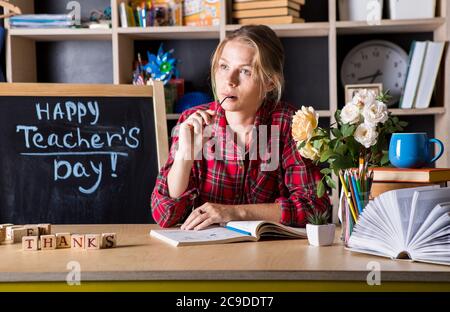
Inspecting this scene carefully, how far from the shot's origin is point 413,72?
301 centimetres

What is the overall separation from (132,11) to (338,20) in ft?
3.34

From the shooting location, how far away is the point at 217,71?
2.01 m

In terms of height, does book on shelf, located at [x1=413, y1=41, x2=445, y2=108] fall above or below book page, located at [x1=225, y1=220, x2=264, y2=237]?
above

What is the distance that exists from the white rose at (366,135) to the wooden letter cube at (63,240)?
27.7 inches

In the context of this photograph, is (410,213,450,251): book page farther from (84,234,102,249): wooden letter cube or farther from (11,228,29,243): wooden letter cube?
(11,228,29,243): wooden letter cube

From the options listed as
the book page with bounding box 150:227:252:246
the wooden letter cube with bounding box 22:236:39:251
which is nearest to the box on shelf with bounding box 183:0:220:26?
the book page with bounding box 150:227:252:246

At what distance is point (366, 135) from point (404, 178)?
14 cm

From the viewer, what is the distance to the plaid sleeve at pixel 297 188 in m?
1.81

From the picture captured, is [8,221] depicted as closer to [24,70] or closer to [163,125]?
[163,125]

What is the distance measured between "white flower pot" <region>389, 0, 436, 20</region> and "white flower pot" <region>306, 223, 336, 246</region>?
179 centimetres

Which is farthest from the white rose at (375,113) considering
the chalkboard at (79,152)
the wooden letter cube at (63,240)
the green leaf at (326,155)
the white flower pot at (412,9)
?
the white flower pot at (412,9)

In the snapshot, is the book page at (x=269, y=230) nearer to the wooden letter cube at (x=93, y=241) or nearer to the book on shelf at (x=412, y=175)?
the book on shelf at (x=412, y=175)

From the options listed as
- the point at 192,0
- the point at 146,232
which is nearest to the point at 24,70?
the point at 192,0

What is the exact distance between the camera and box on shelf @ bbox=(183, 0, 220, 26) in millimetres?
3059
